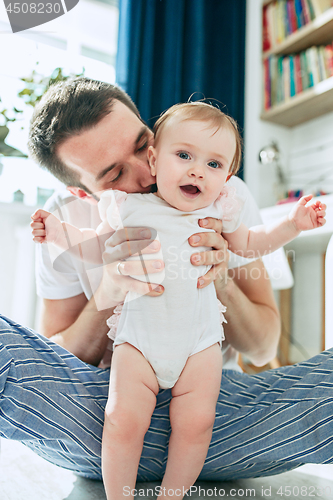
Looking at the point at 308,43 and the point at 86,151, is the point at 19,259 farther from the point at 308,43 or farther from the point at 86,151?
the point at 308,43

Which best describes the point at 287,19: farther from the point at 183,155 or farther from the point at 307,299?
the point at 183,155

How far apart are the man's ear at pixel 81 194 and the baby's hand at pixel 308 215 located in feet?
1.35

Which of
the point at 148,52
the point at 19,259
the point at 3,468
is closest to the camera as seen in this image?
the point at 3,468

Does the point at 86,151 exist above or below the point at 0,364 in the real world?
above

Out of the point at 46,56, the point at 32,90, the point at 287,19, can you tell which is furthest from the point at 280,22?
the point at 32,90

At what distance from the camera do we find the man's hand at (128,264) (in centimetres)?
64

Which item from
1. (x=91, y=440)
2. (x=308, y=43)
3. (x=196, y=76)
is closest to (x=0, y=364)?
(x=91, y=440)

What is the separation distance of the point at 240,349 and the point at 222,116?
49 centimetres

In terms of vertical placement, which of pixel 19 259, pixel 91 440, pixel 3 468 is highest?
pixel 19 259

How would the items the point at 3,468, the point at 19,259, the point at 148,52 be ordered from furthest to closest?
the point at 148,52 < the point at 19,259 < the point at 3,468

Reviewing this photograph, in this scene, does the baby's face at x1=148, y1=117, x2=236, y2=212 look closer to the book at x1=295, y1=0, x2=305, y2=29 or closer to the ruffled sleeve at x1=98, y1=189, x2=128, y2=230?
the ruffled sleeve at x1=98, y1=189, x2=128, y2=230

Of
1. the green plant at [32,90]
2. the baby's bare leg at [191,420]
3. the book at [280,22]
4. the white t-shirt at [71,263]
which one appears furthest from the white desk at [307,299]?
the baby's bare leg at [191,420]

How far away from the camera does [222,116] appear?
27.2 inches

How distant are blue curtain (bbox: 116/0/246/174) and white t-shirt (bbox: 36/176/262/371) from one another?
0.90 meters
